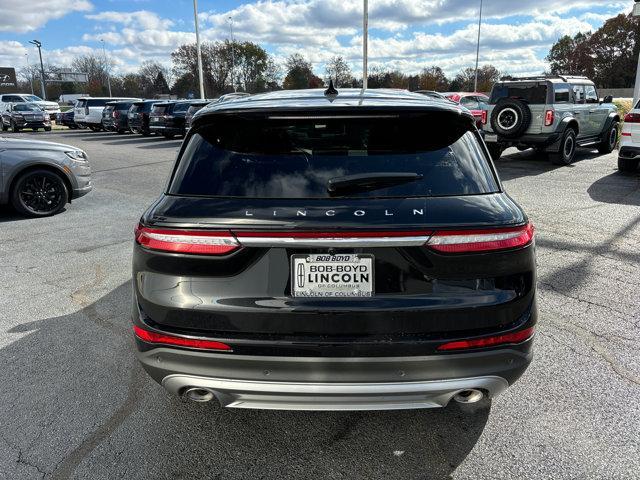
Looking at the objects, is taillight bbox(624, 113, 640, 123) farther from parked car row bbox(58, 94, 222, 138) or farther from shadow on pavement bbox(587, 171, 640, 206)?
parked car row bbox(58, 94, 222, 138)

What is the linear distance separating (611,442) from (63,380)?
10.8 feet

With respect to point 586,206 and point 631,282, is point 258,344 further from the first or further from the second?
point 586,206

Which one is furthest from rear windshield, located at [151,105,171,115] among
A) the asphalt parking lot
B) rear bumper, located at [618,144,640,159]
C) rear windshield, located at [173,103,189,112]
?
the asphalt parking lot

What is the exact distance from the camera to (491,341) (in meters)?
2.28

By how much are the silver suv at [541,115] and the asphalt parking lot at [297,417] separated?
25.1ft

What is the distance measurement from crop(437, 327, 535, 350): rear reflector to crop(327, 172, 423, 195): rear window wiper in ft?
2.50

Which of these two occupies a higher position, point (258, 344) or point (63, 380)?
point (258, 344)

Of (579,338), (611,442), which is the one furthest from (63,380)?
(579,338)

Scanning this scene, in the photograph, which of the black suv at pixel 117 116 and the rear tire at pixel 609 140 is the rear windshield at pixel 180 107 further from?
the rear tire at pixel 609 140

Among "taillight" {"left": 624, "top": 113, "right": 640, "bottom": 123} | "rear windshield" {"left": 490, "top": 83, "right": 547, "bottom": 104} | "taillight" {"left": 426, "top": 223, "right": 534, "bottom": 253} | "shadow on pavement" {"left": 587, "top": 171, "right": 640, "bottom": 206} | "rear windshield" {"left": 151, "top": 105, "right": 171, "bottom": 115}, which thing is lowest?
"shadow on pavement" {"left": 587, "top": 171, "right": 640, "bottom": 206}

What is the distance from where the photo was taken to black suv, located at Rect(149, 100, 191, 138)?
22.8m

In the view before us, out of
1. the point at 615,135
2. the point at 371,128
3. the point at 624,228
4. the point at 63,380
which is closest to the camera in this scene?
the point at 371,128

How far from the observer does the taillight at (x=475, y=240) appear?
7.15 ft

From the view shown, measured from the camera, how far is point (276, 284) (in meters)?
2.20
